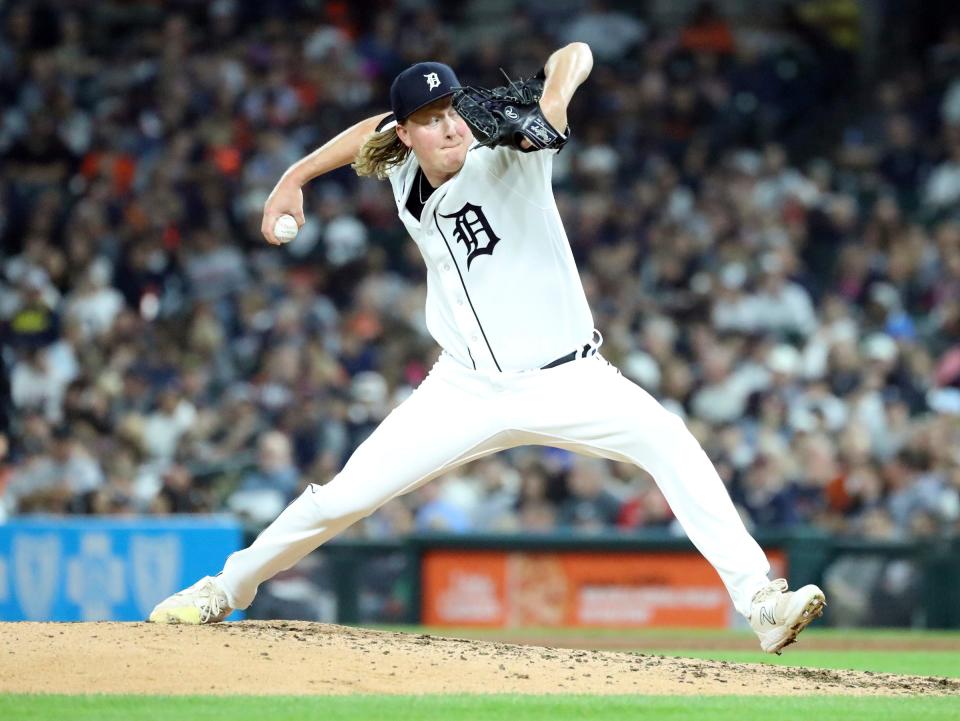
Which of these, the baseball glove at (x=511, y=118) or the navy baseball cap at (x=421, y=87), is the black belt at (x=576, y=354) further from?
the navy baseball cap at (x=421, y=87)

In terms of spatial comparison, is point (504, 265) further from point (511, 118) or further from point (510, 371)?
point (511, 118)

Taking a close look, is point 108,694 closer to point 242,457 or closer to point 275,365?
point 242,457

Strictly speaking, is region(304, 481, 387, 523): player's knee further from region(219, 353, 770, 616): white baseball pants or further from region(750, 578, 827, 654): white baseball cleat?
region(750, 578, 827, 654): white baseball cleat

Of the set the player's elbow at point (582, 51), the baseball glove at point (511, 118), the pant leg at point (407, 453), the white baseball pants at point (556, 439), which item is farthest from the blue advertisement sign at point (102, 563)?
the player's elbow at point (582, 51)

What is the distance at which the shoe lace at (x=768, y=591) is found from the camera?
18.5 feet

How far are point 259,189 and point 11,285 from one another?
2.53 meters

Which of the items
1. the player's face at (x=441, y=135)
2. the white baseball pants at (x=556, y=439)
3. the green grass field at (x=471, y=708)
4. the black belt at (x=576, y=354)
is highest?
the player's face at (x=441, y=135)

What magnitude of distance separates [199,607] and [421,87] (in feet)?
7.23

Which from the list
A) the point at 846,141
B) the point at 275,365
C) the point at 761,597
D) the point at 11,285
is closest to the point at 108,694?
the point at 761,597

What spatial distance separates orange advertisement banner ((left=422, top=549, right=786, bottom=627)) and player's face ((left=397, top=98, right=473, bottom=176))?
6139 millimetres

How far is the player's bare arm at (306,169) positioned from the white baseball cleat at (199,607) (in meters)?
1.38

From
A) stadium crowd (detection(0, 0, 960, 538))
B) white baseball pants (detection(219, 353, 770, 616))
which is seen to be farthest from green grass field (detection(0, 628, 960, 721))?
stadium crowd (detection(0, 0, 960, 538))

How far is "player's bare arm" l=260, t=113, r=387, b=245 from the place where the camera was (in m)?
5.98

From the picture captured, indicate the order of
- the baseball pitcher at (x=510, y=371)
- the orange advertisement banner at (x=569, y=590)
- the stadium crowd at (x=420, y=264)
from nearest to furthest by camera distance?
1. the baseball pitcher at (x=510, y=371)
2. the orange advertisement banner at (x=569, y=590)
3. the stadium crowd at (x=420, y=264)
